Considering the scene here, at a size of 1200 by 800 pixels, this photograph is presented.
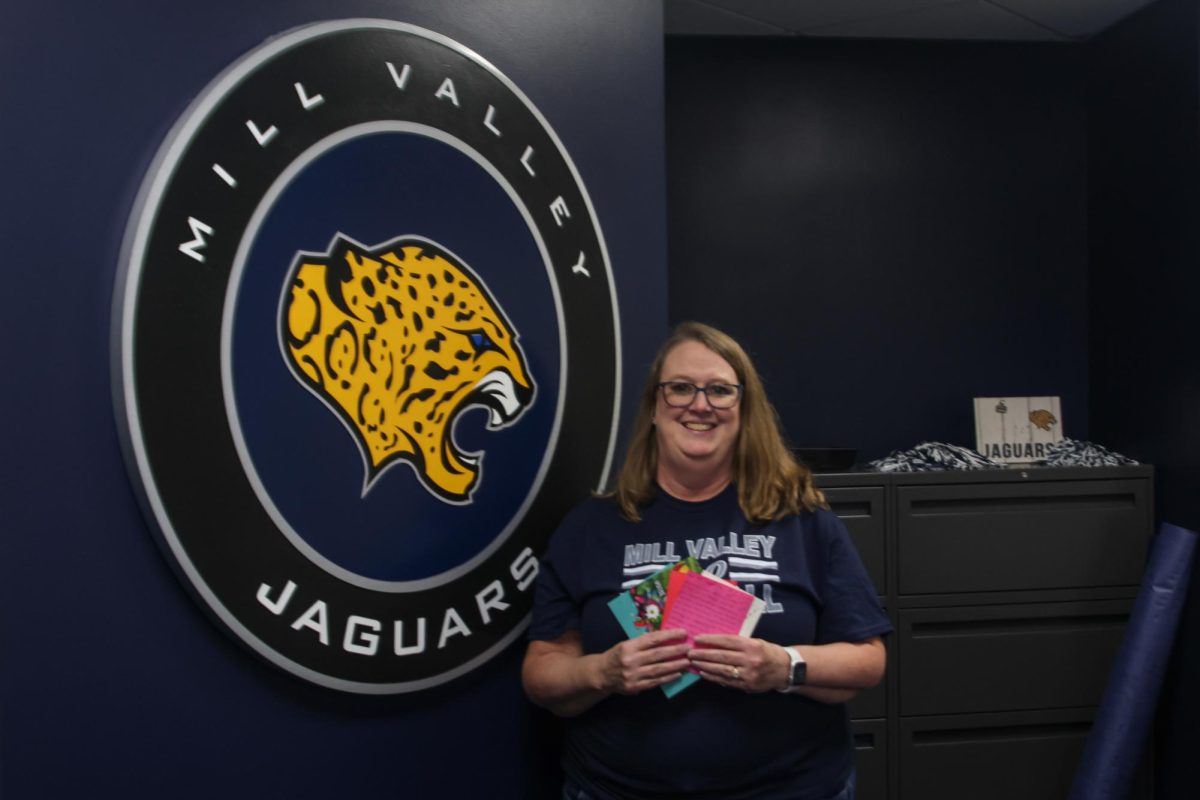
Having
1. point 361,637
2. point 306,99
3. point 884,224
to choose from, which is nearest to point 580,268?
point 306,99

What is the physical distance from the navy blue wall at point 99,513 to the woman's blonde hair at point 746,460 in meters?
0.67

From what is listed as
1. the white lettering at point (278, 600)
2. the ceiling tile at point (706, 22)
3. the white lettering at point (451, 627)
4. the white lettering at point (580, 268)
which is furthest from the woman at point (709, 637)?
the ceiling tile at point (706, 22)

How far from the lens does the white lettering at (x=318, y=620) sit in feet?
6.33

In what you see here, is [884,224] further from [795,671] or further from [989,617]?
[795,671]

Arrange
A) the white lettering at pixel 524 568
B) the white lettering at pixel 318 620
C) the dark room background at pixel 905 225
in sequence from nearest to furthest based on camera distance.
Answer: the white lettering at pixel 318 620
the white lettering at pixel 524 568
the dark room background at pixel 905 225

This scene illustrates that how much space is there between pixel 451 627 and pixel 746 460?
68 centimetres

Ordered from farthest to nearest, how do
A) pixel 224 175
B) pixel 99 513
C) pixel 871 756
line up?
pixel 871 756
pixel 224 175
pixel 99 513

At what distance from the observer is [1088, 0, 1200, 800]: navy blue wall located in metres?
3.47

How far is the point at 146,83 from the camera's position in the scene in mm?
1765

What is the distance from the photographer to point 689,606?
2.01 m

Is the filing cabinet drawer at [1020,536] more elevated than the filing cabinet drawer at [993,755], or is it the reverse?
the filing cabinet drawer at [1020,536]

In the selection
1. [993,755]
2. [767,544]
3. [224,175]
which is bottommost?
[993,755]

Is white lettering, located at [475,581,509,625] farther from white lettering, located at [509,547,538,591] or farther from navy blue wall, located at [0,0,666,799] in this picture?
navy blue wall, located at [0,0,666,799]

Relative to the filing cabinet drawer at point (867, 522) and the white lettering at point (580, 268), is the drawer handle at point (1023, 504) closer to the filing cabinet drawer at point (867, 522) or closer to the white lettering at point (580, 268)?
the filing cabinet drawer at point (867, 522)
